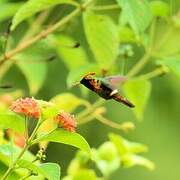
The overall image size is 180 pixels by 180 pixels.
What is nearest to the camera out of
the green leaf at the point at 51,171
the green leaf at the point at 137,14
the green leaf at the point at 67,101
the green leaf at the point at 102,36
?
the green leaf at the point at 51,171

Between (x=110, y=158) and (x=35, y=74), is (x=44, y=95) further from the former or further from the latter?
(x=110, y=158)

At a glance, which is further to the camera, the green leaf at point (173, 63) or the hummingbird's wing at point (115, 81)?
the green leaf at point (173, 63)

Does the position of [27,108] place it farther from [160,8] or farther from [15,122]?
[160,8]

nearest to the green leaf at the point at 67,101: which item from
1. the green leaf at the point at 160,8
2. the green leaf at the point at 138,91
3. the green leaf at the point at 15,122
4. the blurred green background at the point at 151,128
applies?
the green leaf at the point at 138,91

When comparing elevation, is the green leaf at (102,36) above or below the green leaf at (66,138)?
below

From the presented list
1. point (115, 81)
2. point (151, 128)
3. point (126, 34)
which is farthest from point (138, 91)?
point (151, 128)

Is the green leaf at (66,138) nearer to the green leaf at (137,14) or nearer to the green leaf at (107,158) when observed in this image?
the green leaf at (137,14)

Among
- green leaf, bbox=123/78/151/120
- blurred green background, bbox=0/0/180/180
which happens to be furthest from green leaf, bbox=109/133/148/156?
blurred green background, bbox=0/0/180/180
